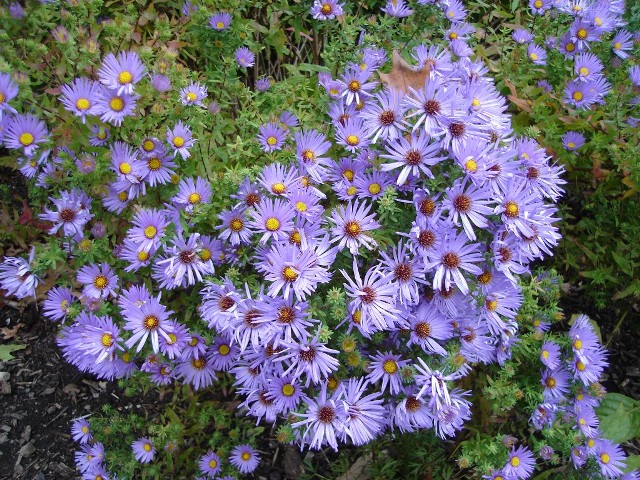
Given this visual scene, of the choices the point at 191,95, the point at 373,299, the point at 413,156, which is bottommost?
the point at 373,299

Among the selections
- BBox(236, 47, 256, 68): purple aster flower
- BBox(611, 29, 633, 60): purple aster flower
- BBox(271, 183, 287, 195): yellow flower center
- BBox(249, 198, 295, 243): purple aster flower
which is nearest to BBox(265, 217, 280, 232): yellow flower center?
BBox(249, 198, 295, 243): purple aster flower

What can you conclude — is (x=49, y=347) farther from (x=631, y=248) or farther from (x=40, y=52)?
(x=631, y=248)

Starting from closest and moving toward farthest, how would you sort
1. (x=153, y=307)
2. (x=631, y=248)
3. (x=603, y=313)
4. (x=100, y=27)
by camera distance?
(x=153, y=307) < (x=100, y=27) < (x=631, y=248) < (x=603, y=313)

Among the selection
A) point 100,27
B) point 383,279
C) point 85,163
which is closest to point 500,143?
point 383,279

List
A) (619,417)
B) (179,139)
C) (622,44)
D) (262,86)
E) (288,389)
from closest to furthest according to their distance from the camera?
(288,389) → (179,139) → (262,86) → (619,417) → (622,44)

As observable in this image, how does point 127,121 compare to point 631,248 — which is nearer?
point 127,121

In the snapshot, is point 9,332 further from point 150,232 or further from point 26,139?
point 150,232

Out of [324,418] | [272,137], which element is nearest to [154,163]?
[272,137]

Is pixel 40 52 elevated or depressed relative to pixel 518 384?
elevated
